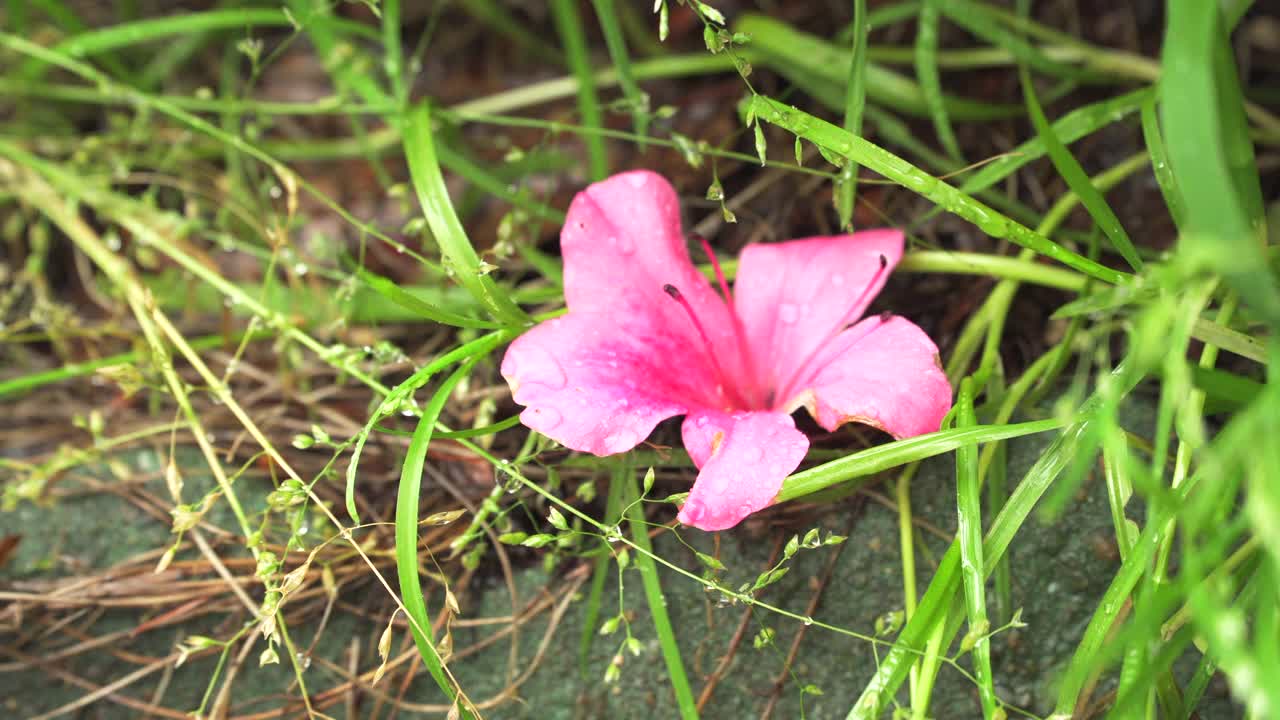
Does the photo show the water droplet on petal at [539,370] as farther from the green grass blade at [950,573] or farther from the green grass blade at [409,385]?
the green grass blade at [950,573]

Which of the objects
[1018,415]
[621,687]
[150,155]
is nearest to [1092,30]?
[1018,415]

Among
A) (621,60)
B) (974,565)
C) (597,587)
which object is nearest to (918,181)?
(974,565)

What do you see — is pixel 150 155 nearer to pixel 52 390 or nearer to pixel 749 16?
pixel 52 390

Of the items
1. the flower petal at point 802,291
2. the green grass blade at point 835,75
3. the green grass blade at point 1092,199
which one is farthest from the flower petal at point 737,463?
the green grass blade at point 835,75

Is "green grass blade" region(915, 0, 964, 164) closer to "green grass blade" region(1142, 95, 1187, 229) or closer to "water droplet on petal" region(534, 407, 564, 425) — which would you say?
"green grass blade" region(1142, 95, 1187, 229)

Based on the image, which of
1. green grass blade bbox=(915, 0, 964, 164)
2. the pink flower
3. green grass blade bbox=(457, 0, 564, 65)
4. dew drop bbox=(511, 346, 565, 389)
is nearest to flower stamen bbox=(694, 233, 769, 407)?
the pink flower

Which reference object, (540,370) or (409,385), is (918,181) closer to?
(540,370)
